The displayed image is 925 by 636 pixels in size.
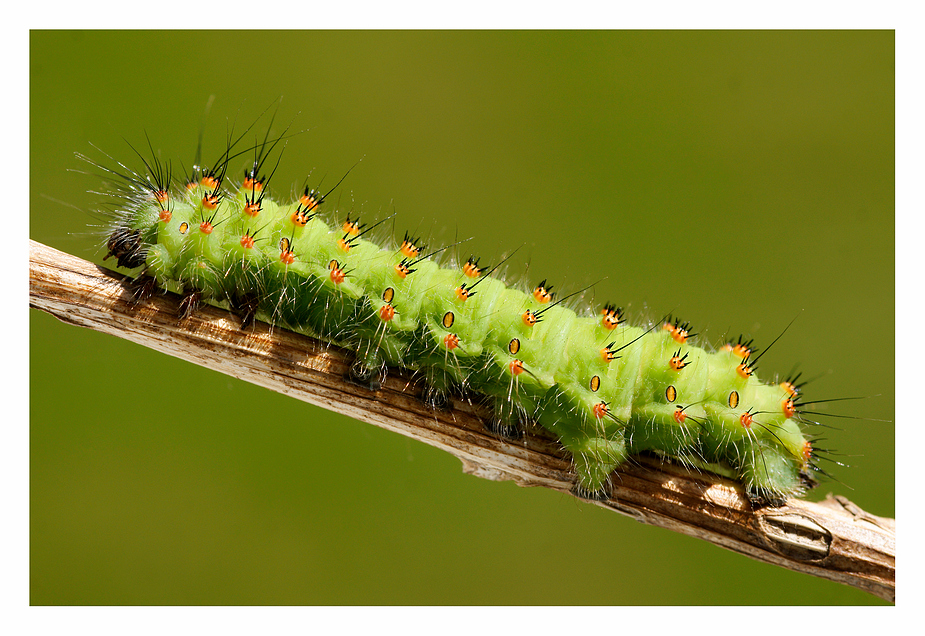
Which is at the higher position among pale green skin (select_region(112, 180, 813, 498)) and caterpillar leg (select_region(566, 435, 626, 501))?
pale green skin (select_region(112, 180, 813, 498))

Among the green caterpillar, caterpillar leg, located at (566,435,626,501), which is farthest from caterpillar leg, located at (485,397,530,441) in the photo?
caterpillar leg, located at (566,435,626,501)

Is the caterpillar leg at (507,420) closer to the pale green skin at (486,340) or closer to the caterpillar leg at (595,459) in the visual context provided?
the pale green skin at (486,340)

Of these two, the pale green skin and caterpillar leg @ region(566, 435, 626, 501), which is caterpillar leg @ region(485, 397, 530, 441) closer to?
the pale green skin

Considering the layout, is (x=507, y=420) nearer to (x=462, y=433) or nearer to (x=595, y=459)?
(x=462, y=433)

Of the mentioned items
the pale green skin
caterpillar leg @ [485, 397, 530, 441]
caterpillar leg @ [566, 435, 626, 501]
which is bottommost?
caterpillar leg @ [566, 435, 626, 501]

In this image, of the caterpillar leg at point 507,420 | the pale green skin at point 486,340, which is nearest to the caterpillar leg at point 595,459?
the pale green skin at point 486,340
